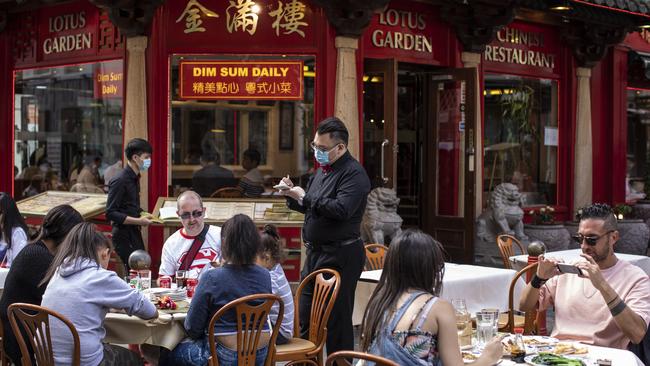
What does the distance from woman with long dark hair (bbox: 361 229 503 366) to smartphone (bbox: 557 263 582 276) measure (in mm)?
830

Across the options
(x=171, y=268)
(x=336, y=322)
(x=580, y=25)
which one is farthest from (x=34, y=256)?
(x=580, y=25)

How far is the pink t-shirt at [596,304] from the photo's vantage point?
4473 millimetres

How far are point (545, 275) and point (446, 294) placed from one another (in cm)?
231

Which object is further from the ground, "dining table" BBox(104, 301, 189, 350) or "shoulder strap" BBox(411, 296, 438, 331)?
"shoulder strap" BBox(411, 296, 438, 331)

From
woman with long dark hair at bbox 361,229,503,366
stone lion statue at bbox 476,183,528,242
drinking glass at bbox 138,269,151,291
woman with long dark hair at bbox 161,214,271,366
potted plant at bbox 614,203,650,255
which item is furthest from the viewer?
potted plant at bbox 614,203,650,255

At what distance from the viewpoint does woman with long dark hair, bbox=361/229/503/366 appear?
138 inches

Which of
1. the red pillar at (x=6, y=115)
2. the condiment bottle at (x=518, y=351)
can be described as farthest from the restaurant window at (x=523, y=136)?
the condiment bottle at (x=518, y=351)

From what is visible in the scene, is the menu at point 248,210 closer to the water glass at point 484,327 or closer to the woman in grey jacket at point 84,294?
the woman in grey jacket at point 84,294

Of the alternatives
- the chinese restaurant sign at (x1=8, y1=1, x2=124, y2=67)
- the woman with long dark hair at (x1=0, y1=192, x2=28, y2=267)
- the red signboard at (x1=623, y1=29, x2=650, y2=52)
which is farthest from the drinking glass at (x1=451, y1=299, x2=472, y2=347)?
the red signboard at (x1=623, y1=29, x2=650, y2=52)

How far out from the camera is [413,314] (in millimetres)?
3541

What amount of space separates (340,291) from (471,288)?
137 centimetres

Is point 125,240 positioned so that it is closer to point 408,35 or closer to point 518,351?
point 518,351

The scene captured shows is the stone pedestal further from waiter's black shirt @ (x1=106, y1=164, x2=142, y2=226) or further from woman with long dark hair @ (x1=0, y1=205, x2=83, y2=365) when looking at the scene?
woman with long dark hair @ (x1=0, y1=205, x2=83, y2=365)

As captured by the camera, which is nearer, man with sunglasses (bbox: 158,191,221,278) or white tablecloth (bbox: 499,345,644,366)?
white tablecloth (bbox: 499,345,644,366)
